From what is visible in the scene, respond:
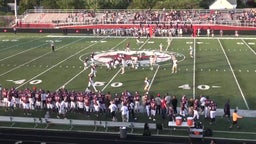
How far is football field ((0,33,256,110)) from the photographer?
22.5 m

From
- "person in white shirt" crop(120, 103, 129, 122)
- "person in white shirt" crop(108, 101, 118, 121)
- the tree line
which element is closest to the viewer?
"person in white shirt" crop(120, 103, 129, 122)

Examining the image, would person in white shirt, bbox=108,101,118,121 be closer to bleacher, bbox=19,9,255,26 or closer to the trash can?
the trash can

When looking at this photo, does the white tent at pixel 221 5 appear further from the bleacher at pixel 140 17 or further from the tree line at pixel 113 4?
the bleacher at pixel 140 17

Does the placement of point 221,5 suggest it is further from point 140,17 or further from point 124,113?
point 124,113

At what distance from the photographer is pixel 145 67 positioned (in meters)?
28.2

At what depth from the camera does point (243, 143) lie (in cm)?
1397

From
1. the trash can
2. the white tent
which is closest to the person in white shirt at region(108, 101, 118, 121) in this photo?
the trash can

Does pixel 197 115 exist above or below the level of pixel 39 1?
below

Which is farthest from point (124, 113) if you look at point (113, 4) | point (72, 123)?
point (113, 4)

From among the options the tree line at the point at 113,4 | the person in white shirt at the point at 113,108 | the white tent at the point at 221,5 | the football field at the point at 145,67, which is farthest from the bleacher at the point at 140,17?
the person in white shirt at the point at 113,108

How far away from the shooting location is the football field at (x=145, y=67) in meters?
22.5

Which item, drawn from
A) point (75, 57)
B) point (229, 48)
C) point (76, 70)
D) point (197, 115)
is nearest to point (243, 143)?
point (197, 115)

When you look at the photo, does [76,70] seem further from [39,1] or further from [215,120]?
[39,1]

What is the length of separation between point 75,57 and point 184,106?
1651 centimetres
